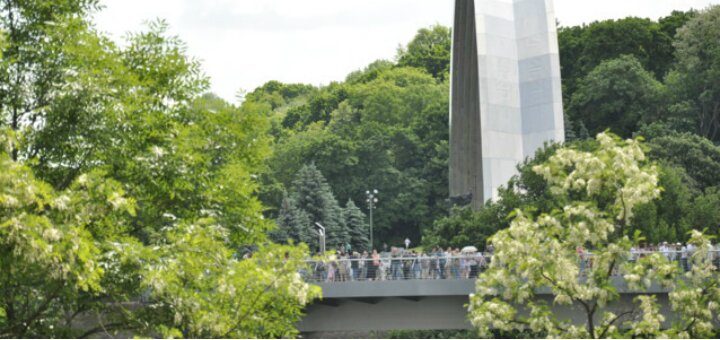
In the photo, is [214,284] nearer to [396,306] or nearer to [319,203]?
[396,306]

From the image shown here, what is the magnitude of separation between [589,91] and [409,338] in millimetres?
24145

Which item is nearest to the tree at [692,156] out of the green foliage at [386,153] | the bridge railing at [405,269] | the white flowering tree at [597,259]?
the green foliage at [386,153]

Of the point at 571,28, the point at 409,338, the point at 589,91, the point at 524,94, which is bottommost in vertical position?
the point at 409,338

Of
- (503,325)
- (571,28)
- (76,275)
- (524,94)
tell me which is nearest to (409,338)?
(524,94)

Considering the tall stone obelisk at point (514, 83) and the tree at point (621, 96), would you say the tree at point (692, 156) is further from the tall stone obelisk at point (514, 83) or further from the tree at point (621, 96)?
the tall stone obelisk at point (514, 83)

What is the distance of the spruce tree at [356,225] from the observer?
8076 centimetres

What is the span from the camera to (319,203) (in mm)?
81125

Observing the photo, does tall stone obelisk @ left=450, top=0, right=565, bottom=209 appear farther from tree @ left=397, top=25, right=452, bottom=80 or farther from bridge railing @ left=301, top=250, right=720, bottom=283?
tree @ left=397, top=25, right=452, bottom=80

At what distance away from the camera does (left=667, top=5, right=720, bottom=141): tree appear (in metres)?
75.7

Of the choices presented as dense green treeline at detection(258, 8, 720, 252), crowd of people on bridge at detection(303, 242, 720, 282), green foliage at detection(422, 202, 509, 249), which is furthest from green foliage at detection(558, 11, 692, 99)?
crowd of people on bridge at detection(303, 242, 720, 282)

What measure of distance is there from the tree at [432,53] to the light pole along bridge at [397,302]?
70363 mm

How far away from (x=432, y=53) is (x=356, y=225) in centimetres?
3999

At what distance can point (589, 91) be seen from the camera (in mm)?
78500

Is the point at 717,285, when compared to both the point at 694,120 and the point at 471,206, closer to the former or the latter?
the point at 471,206
